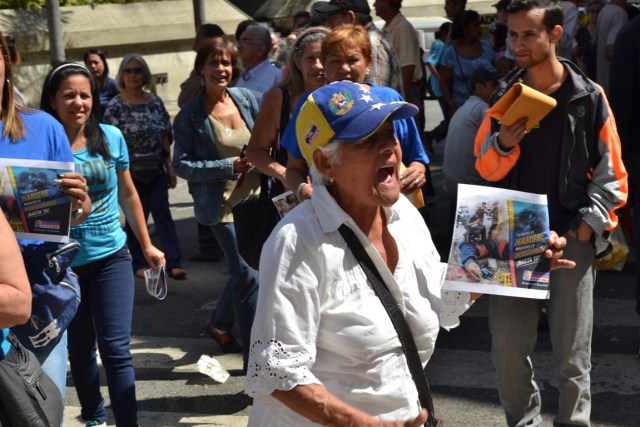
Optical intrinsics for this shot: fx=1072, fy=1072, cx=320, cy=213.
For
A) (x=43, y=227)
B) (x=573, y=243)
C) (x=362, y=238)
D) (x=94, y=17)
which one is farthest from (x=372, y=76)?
(x=94, y=17)

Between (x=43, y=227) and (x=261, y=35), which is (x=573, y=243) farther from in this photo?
(x=261, y=35)

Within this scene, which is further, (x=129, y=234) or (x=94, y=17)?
(x=94, y=17)

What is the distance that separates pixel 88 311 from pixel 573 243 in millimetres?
2458

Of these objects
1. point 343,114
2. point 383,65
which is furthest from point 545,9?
point 343,114

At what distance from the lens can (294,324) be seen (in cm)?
295

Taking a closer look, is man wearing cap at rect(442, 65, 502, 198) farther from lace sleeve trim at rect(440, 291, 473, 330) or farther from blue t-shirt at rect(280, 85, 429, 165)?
lace sleeve trim at rect(440, 291, 473, 330)

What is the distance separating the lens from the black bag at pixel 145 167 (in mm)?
8992

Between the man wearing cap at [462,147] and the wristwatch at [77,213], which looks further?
the man wearing cap at [462,147]

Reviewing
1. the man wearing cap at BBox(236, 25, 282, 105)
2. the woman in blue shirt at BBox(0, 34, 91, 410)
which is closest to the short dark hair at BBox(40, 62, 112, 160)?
the woman in blue shirt at BBox(0, 34, 91, 410)

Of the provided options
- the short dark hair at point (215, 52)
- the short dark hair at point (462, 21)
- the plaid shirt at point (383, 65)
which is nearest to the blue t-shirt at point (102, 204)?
the short dark hair at point (215, 52)

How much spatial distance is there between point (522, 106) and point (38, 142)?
2.02m

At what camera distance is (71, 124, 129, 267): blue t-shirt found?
5.30 meters

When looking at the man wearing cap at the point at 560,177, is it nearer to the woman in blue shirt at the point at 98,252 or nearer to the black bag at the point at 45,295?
the woman in blue shirt at the point at 98,252

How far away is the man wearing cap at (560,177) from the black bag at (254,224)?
122 centimetres
